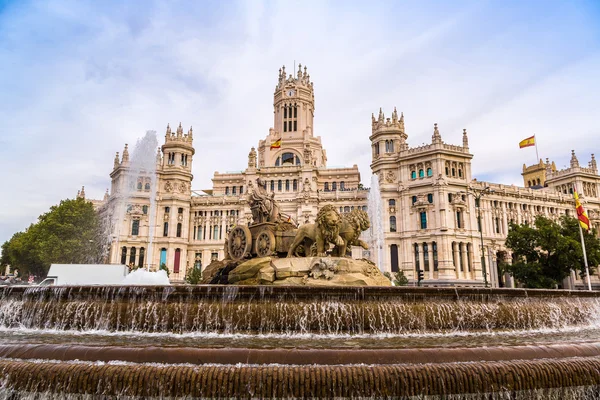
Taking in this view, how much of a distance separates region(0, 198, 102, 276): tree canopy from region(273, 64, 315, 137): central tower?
42957 mm

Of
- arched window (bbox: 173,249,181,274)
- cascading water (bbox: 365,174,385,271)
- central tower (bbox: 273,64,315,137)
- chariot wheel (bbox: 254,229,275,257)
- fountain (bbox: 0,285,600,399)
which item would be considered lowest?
fountain (bbox: 0,285,600,399)

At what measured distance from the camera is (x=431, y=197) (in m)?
61.8

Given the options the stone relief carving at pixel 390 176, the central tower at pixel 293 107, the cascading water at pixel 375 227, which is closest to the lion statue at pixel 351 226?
the cascading water at pixel 375 227

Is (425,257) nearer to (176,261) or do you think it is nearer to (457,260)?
(457,260)

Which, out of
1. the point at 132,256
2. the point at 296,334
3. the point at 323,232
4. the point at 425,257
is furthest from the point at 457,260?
the point at 296,334

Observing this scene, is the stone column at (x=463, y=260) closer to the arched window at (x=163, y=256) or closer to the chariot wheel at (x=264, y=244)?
the arched window at (x=163, y=256)

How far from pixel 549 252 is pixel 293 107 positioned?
58.0 meters

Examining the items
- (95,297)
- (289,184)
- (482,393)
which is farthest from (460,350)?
(289,184)

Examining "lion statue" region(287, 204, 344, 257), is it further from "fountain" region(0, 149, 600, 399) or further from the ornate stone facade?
the ornate stone facade

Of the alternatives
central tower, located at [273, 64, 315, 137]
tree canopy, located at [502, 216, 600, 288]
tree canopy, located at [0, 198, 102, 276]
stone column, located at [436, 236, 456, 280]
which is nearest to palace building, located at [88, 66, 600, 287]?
stone column, located at [436, 236, 456, 280]

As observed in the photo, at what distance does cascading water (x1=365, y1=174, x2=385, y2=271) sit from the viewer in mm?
63116

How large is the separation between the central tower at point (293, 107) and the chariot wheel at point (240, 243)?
67.2 meters

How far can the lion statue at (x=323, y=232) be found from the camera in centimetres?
1547

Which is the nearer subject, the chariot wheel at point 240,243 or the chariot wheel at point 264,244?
the chariot wheel at point 264,244
